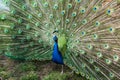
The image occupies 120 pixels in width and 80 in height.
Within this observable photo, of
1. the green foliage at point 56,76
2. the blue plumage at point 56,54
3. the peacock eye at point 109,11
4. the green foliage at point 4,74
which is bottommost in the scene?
the green foliage at point 56,76

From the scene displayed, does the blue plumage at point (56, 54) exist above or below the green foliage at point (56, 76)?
above

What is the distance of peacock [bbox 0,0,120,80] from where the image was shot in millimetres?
4695

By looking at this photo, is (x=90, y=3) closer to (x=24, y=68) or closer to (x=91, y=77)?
(x=91, y=77)

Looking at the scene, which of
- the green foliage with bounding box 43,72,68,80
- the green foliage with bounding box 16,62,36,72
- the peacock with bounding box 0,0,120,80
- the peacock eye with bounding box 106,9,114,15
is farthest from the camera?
the green foliage with bounding box 16,62,36,72

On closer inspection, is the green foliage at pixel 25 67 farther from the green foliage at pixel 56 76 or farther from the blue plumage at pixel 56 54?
the blue plumage at pixel 56 54

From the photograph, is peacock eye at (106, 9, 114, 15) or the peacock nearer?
peacock eye at (106, 9, 114, 15)

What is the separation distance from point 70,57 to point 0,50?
133 centimetres

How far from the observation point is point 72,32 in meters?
4.89

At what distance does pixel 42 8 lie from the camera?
513cm

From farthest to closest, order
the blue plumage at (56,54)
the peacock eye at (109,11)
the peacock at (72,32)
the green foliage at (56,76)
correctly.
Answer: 1. the green foliage at (56,76)
2. the blue plumage at (56,54)
3. the peacock at (72,32)
4. the peacock eye at (109,11)

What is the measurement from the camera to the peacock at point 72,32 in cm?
470

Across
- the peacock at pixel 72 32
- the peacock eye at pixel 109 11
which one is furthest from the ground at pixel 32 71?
the peacock eye at pixel 109 11


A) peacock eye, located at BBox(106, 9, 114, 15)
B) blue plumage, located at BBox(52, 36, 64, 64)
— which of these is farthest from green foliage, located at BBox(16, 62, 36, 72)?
peacock eye, located at BBox(106, 9, 114, 15)

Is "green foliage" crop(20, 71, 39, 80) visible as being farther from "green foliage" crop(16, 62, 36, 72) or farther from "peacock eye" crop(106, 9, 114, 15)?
"peacock eye" crop(106, 9, 114, 15)
